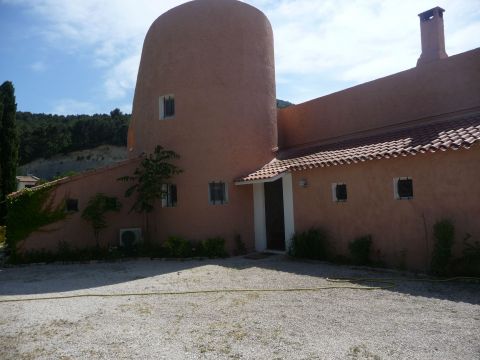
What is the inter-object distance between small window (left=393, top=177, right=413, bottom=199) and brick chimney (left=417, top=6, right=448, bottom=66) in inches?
239

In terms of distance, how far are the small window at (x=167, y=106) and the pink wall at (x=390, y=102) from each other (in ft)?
18.1

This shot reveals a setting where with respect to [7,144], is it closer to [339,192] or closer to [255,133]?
[255,133]

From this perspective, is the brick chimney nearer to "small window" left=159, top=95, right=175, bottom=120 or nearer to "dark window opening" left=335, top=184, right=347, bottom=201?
"dark window opening" left=335, top=184, right=347, bottom=201

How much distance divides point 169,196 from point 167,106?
3841 mm

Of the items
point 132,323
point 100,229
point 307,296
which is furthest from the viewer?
point 100,229

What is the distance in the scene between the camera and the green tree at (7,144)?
2662 cm

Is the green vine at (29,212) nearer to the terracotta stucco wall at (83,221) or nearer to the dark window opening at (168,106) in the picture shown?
the terracotta stucco wall at (83,221)

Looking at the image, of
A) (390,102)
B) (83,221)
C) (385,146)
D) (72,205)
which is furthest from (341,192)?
(72,205)

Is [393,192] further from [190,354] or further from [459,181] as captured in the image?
[190,354]

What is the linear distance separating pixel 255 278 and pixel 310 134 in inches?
350

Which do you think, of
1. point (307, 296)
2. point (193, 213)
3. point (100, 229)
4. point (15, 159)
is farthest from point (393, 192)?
point (15, 159)

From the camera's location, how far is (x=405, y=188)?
10.6 m

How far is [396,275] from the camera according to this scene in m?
9.86

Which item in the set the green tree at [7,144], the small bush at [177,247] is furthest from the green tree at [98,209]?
the green tree at [7,144]
